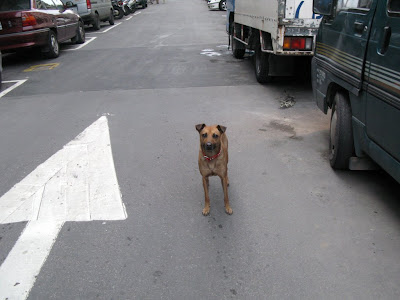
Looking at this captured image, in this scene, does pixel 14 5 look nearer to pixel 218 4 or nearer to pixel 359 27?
pixel 359 27

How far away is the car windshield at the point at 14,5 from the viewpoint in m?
10.8

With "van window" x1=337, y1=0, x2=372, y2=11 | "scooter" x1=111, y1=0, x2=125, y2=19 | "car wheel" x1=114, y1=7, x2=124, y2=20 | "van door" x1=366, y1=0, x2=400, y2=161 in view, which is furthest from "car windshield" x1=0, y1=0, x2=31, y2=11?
"car wheel" x1=114, y1=7, x2=124, y2=20

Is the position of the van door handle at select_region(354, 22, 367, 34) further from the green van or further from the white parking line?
the white parking line

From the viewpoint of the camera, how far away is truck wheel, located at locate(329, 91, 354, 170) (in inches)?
167

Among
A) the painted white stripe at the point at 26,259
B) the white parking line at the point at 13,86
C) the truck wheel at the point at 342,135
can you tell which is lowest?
the painted white stripe at the point at 26,259

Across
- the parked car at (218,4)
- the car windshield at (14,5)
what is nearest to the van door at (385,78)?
the car windshield at (14,5)

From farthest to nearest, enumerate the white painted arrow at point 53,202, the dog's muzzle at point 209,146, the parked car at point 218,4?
the parked car at point 218,4 → the dog's muzzle at point 209,146 → the white painted arrow at point 53,202

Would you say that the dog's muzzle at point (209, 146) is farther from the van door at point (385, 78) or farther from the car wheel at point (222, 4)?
the car wheel at point (222, 4)

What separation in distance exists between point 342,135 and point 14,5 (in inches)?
407

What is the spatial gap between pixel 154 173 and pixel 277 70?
4746mm

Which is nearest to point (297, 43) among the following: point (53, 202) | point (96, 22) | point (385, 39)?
point (385, 39)

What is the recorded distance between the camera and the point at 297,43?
686 cm

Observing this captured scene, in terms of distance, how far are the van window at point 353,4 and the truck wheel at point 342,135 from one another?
956 mm

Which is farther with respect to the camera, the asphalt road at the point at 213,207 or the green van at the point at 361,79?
the green van at the point at 361,79
